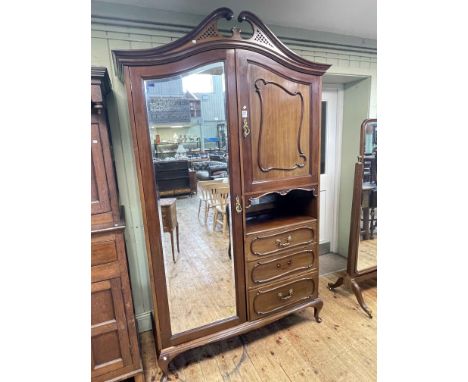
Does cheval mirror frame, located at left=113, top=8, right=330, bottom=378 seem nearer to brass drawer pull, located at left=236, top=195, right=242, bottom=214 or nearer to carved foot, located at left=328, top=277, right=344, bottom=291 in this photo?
brass drawer pull, located at left=236, top=195, right=242, bottom=214

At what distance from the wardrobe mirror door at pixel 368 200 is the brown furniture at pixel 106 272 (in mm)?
1731

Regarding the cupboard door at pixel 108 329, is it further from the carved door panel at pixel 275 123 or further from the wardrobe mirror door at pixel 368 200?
the wardrobe mirror door at pixel 368 200

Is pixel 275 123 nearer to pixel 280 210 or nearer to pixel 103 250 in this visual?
pixel 280 210

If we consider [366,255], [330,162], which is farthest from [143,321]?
[330,162]

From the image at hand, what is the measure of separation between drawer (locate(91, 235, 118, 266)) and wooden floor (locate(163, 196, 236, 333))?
275 mm

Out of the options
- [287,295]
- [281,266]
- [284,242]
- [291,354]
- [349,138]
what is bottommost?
[291,354]

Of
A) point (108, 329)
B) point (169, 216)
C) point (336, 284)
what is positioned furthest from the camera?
point (336, 284)

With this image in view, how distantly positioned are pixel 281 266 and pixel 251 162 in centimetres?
72

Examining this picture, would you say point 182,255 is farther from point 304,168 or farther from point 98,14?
point 98,14

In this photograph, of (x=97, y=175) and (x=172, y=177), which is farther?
(x=172, y=177)

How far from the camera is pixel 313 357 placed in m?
1.55

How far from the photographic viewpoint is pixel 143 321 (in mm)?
1816

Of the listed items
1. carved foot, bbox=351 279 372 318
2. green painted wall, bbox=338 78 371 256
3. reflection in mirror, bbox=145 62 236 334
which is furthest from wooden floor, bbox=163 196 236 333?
green painted wall, bbox=338 78 371 256
